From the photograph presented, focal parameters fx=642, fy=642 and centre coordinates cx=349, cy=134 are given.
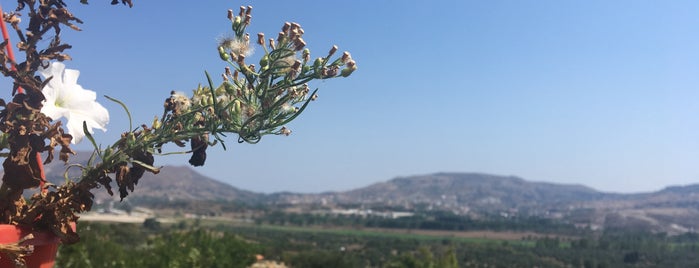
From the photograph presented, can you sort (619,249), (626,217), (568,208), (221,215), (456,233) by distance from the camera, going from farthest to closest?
(568,208), (626,217), (221,215), (456,233), (619,249)

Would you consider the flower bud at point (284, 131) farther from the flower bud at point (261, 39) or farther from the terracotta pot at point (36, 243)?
the terracotta pot at point (36, 243)

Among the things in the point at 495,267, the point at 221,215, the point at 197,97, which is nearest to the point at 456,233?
the point at 221,215

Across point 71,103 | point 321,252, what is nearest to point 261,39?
point 71,103

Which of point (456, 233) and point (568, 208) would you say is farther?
point (568, 208)

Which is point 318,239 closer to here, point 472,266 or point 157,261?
point 472,266

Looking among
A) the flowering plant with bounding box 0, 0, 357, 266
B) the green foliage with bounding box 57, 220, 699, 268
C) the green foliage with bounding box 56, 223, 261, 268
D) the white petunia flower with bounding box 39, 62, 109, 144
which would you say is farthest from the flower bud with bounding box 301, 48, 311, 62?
the green foliage with bounding box 57, 220, 699, 268

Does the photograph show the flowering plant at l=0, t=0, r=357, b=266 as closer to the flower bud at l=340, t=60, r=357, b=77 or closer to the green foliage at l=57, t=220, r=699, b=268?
the flower bud at l=340, t=60, r=357, b=77

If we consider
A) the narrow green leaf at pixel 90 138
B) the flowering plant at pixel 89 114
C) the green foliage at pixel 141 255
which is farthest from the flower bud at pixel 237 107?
the green foliage at pixel 141 255
